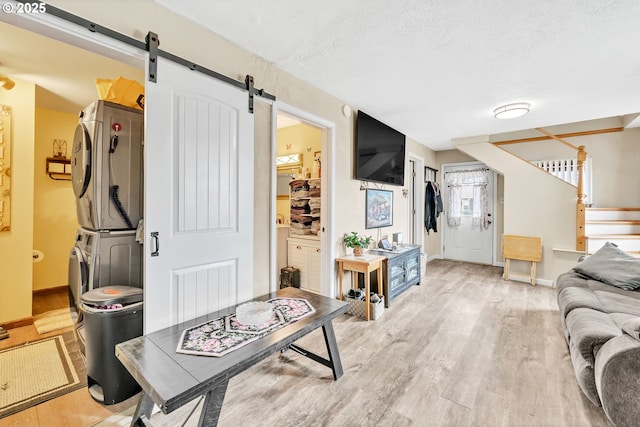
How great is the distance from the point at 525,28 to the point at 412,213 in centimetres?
361

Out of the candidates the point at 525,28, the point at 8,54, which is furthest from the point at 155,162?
the point at 525,28

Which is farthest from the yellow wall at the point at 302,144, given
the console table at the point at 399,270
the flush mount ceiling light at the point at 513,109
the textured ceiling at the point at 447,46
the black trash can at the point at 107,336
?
the black trash can at the point at 107,336

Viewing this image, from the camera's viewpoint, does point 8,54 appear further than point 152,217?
Yes

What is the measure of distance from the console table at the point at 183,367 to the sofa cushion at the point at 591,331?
1583 mm

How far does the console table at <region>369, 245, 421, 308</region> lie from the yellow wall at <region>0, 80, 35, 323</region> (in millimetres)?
3758

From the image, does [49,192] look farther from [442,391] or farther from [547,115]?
[547,115]

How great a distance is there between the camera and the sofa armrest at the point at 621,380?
1.27 metres

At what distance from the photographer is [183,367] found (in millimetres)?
1188

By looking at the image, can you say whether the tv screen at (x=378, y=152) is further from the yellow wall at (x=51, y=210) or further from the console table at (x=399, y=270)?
the yellow wall at (x=51, y=210)

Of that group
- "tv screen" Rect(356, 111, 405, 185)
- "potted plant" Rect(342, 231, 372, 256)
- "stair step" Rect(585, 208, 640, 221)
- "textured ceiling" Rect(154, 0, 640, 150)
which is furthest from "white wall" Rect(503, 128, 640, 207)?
"potted plant" Rect(342, 231, 372, 256)

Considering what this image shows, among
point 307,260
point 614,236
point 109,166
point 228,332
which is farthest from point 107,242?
point 614,236

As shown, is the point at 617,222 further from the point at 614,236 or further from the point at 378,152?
the point at 378,152

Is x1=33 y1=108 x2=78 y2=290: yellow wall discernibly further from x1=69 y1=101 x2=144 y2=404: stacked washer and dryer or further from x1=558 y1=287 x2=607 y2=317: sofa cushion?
x1=558 y1=287 x2=607 y2=317: sofa cushion

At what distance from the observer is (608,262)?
2592 mm
